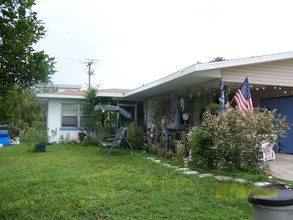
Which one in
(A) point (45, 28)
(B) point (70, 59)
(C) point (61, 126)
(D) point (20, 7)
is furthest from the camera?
(B) point (70, 59)

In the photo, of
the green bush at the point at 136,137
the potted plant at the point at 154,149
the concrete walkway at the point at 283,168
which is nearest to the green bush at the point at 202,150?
the concrete walkway at the point at 283,168

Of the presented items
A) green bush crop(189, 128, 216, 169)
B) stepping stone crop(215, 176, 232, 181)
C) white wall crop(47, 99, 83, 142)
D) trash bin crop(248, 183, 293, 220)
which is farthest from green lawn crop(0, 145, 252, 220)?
white wall crop(47, 99, 83, 142)

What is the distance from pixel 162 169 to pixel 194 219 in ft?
10.2

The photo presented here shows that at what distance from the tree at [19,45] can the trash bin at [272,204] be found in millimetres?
2676

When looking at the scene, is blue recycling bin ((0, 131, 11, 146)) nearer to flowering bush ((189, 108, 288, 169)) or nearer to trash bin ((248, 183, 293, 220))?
flowering bush ((189, 108, 288, 169))

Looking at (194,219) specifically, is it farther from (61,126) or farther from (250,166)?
(61,126)

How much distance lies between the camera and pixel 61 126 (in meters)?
14.4

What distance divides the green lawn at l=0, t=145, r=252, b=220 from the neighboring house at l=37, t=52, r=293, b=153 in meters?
2.92

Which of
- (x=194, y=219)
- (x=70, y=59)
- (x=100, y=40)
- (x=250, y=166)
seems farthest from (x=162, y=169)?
(x=70, y=59)

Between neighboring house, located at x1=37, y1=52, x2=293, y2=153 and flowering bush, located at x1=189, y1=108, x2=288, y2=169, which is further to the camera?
neighboring house, located at x1=37, y1=52, x2=293, y2=153

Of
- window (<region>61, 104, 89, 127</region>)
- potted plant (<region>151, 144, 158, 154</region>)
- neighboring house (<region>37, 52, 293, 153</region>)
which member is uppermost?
neighboring house (<region>37, 52, 293, 153</region>)

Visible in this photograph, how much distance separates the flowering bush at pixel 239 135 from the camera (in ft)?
19.2

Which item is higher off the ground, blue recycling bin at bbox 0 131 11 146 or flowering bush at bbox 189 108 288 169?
flowering bush at bbox 189 108 288 169

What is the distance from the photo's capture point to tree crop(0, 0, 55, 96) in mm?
3061
